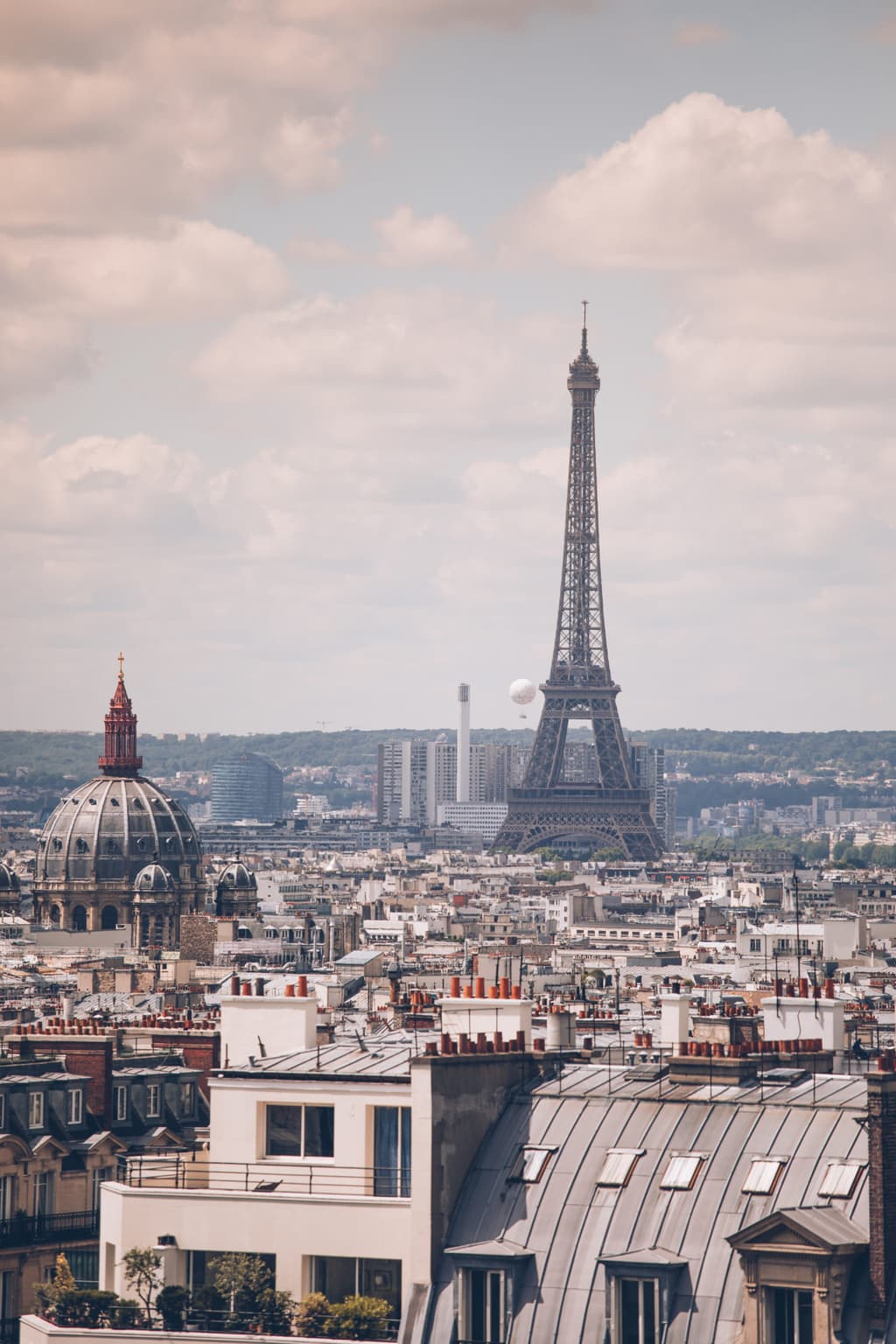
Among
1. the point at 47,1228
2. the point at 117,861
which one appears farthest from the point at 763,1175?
the point at 117,861

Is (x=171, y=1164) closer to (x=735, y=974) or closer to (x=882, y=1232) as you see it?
(x=882, y=1232)

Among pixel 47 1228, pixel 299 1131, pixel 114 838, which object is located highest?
pixel 114 838

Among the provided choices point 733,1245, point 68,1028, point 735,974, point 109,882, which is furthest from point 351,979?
point 109,882

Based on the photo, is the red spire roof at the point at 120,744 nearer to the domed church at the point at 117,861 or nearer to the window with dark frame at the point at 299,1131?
the domed church at the point at 117,861

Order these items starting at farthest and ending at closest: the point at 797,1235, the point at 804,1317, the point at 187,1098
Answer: the point at 187,1098 → the point at 804,1317 → the point at 797,1235

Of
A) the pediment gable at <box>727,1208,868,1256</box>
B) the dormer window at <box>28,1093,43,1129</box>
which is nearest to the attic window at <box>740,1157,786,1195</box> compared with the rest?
the pediment gable at <box>727,1208,868,1256</box>

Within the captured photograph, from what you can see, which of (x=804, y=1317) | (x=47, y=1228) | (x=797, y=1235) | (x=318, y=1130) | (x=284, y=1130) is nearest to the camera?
(x=797, y=1235)

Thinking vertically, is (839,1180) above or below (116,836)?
below

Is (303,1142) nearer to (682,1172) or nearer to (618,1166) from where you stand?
(618,1166)
